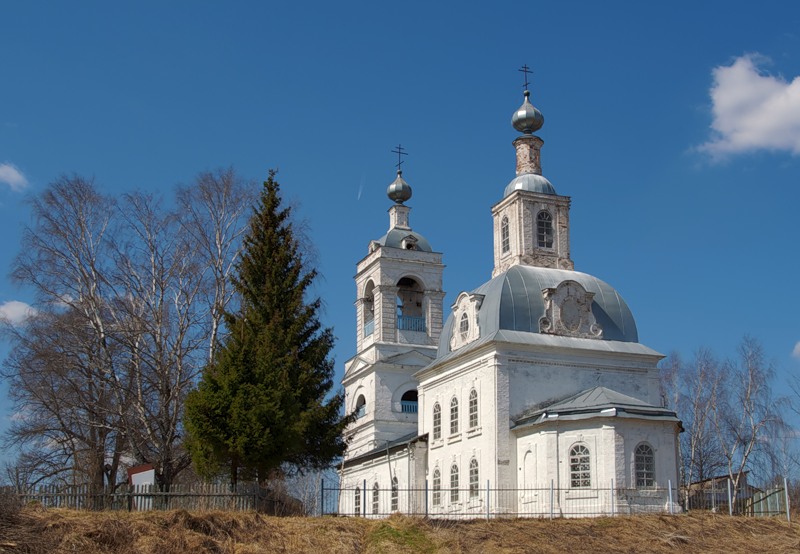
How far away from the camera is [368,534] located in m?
24.1

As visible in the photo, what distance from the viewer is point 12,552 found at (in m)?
19.1

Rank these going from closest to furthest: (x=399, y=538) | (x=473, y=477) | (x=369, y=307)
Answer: (x=399, y=538) → (x=473, y=477) → (x=369, y=307)

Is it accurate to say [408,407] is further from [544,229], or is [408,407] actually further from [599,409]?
[599,409]

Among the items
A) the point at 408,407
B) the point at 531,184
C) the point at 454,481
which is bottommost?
the point at 454,481

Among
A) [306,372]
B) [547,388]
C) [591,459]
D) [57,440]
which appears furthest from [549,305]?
[57,440]

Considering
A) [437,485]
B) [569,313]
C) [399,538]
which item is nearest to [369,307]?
[437,485]

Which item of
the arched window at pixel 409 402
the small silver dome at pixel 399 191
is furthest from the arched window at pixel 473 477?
A: the small silver dome at pixel 399 191

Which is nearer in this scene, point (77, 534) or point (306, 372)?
point (77, 534)

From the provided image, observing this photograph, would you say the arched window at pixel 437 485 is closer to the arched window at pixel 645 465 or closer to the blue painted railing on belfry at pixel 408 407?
the arched window at pixel 645 465

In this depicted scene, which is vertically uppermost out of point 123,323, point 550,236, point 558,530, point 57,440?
point 550,236

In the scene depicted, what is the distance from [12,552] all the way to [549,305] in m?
22.3

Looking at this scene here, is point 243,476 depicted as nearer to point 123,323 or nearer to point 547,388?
point 123,323

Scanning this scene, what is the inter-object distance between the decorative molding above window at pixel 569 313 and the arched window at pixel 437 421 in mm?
5741

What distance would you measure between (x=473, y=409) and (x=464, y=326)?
3.42 metres
